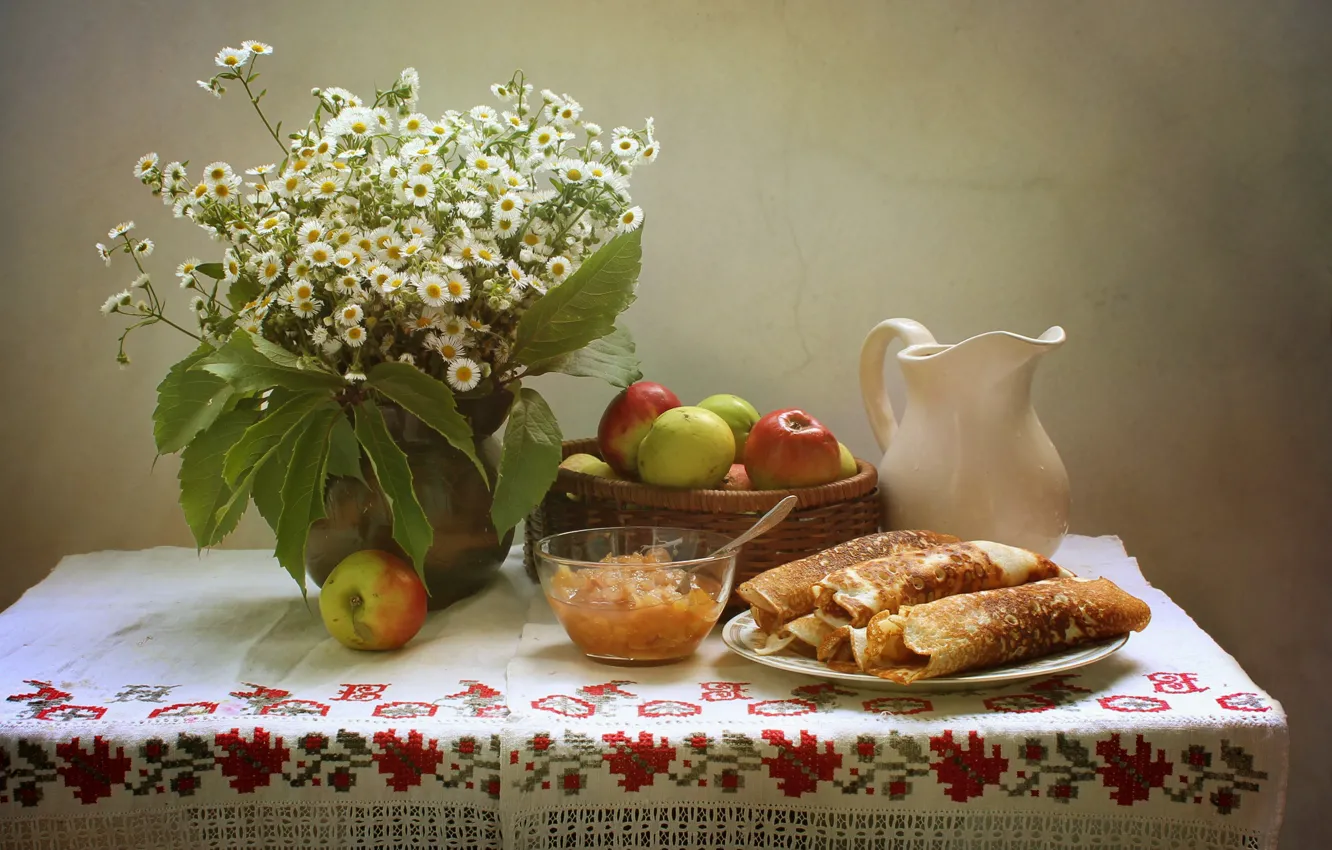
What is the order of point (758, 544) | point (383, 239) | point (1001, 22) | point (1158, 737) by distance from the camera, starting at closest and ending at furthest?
point (1158, 737)
point (383, 239)
point (758, 544)
point (1001, 22)

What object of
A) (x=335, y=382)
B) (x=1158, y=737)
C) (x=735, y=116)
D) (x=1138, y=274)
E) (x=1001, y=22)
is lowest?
(x=1158, y=737)

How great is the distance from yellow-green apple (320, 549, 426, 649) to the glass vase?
2.6 inches

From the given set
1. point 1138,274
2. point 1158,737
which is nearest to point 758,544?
point 1158,737

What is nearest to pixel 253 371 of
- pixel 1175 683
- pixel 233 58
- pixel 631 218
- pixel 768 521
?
pixel 233 58

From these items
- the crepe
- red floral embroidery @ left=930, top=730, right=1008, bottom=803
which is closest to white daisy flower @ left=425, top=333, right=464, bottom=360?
the crepe

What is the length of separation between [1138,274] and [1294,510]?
38 cm

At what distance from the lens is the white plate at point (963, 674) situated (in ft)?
2.67

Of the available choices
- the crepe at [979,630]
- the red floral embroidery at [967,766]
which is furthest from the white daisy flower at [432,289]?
the red floral embroidery at [967,766]

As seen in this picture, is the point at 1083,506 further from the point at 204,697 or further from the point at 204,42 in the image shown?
the point at 204,42

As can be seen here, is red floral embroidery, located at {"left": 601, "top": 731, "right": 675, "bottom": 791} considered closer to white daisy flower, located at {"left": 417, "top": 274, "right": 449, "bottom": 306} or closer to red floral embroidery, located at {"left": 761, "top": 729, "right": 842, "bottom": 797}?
red floral embroidery, located at {"left": 761, "top": 729, "right": 842, "bottom": 797}

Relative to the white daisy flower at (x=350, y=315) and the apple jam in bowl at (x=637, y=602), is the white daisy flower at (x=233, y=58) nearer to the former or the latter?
the white daisy flower at (x=350, y=315)

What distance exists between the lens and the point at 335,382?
3.02 ft

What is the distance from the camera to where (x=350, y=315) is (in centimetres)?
88

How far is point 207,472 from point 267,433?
94 millimetres
